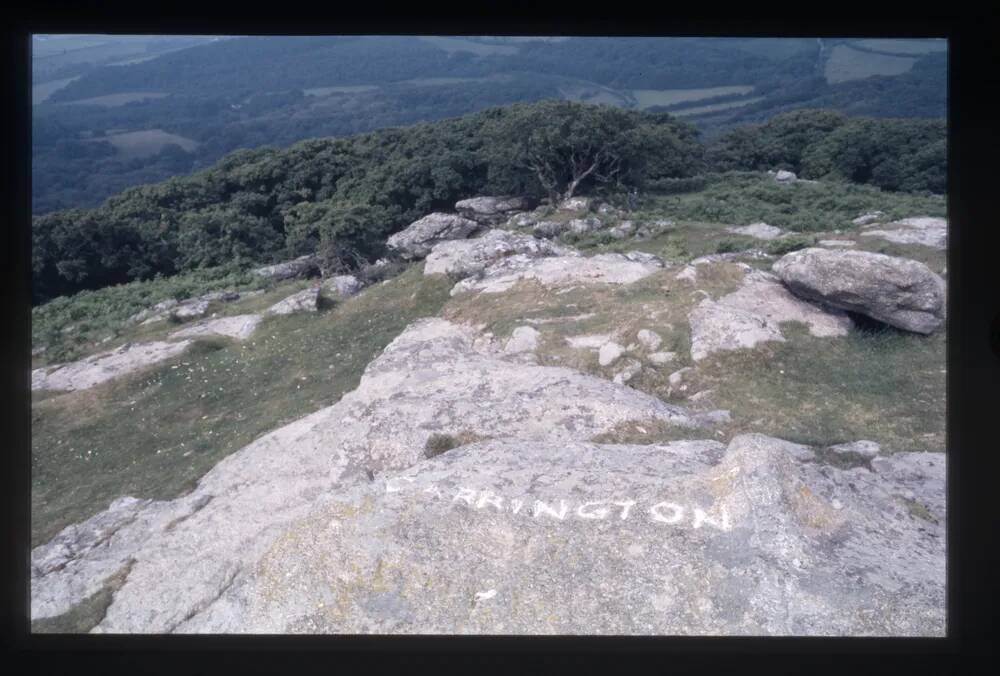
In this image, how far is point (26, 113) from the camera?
17.9 feet

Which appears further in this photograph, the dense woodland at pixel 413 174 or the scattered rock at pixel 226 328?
the dense woodland at pixel 413 174

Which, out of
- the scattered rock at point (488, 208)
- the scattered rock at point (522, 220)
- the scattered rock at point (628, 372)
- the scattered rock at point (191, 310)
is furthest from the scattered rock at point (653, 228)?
the scattered rock at point (191, 310)

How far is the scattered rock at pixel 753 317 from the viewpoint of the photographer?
6.22m

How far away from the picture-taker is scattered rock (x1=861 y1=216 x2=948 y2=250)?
6.06m

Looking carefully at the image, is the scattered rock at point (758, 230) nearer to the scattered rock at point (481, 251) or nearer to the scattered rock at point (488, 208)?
the scattered rock at point (481, 251)

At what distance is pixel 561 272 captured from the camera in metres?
6.51

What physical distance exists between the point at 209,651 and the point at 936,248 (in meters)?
5.42

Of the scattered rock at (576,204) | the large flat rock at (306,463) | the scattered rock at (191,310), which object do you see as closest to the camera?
the large flat rock at (306,463)

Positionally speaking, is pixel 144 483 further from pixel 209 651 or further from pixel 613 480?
pixel 613 480

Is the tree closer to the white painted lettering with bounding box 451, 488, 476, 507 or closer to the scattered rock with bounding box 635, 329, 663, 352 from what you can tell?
the scattered rock with bounding box 635, 329, 663, 352

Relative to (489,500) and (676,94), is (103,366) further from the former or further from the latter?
(676,94)

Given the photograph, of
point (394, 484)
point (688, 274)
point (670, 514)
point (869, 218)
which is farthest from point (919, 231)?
point (394, 484)

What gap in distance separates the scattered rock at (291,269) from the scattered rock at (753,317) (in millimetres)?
2807

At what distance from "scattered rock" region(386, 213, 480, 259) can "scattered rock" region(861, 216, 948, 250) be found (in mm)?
3010
